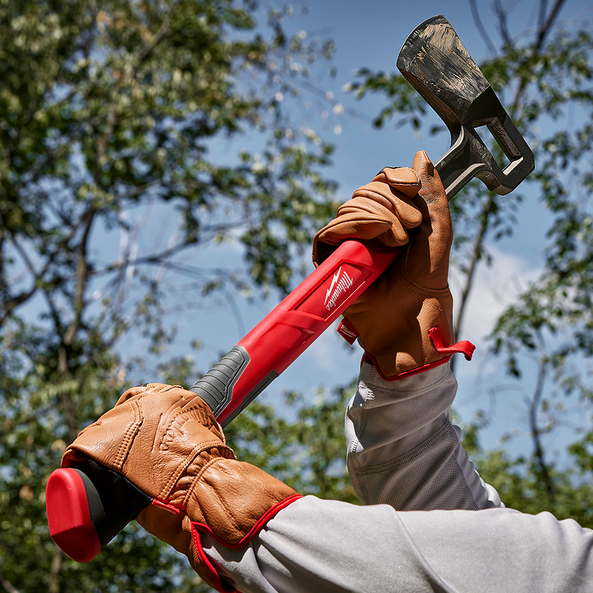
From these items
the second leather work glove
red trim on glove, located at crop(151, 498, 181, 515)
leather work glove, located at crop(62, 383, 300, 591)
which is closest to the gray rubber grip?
leather work glove, located at crop(62, 383, 300, 591)

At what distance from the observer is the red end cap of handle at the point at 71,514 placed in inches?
34.8

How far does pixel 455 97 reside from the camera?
1.57m

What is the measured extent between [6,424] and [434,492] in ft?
16.2

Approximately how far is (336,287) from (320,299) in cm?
5

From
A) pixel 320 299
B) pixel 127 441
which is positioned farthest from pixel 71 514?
pixel 320 299

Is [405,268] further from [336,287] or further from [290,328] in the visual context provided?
[290,328]

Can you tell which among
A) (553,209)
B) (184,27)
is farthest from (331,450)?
(184,27)

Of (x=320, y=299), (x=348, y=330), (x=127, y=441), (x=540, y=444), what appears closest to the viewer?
(x=127, y=441)

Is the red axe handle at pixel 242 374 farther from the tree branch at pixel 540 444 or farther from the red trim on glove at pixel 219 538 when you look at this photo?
the tree branch at pixel 540 444

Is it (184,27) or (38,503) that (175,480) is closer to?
(38,503)

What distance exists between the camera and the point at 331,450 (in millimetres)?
5953

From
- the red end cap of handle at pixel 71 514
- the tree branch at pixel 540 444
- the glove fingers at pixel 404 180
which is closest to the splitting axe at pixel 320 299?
the red end cap of handle at pixel 71 514

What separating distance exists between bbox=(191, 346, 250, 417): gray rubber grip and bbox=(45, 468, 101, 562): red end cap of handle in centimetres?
30

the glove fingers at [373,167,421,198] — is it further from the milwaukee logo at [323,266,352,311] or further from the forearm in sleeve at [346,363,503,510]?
the forearm in sleeve at [346,363,503,510]
